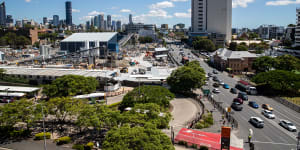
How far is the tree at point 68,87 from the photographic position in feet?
124

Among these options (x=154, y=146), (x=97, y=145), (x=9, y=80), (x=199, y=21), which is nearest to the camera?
(x=154, y=146)

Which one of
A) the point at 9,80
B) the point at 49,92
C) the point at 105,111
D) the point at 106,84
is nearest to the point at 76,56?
the point at 9,80

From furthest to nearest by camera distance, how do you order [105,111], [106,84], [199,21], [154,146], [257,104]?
[199,21]
[106,84]
[257,104]
[105,111]
[154,146]

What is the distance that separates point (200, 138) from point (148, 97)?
10.0m

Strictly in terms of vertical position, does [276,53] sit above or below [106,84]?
above

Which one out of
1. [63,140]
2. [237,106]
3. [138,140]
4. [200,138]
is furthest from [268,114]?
[63,140]

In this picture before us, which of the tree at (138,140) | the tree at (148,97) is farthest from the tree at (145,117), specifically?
the tree at (148,97)

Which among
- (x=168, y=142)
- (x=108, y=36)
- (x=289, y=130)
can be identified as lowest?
(x=289, y=130)

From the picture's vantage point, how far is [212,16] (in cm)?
13712

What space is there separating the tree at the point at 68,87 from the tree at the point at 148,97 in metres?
9.47

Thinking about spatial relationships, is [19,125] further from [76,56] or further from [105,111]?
[76,56]

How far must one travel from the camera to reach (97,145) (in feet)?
73.5

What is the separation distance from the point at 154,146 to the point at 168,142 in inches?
58.8

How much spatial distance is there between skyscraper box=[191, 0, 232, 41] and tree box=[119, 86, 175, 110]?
10429cm
